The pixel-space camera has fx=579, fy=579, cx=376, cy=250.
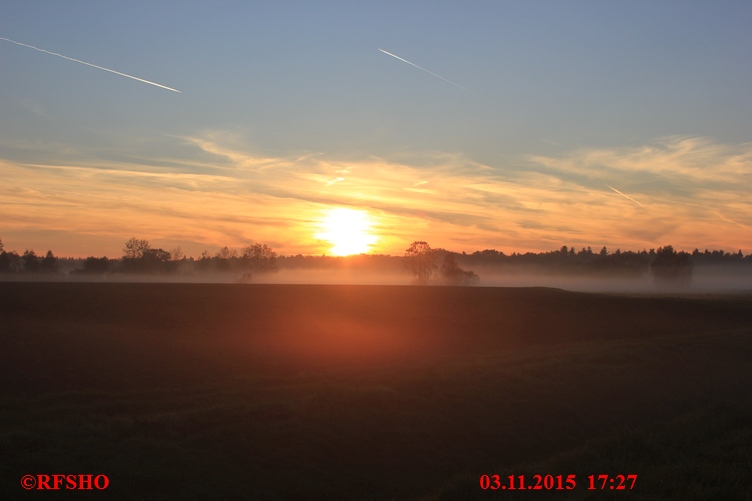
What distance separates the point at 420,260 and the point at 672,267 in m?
72.1

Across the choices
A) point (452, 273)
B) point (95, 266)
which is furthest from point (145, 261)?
point (452, 273)

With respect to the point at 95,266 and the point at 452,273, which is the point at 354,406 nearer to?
the point at 452,273

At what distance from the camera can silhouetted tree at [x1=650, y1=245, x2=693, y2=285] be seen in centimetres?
Answer: 14925

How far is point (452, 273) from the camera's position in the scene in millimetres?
126312

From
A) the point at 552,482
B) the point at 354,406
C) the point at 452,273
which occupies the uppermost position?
the point at 452,273

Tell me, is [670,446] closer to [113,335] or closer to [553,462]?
[553,462]

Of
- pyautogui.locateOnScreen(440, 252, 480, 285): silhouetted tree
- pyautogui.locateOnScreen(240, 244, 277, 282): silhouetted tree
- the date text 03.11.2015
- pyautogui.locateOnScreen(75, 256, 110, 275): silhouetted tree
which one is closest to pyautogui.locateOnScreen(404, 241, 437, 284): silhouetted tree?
pyautogui.locateOnScreen(440, 252, 480, 285): silhouetted tree

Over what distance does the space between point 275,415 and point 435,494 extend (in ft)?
19.1

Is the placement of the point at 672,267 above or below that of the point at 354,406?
above

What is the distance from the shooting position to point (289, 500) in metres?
13.5

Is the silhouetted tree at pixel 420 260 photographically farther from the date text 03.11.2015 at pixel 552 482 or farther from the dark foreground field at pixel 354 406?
the date text 03.11.2015 at pixel 552 482

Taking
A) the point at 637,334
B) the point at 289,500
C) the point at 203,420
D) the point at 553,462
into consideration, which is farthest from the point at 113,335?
the point at 637,334

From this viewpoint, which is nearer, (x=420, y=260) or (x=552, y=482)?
(x=552, y=482)

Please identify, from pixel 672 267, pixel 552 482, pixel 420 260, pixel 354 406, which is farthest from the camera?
pixel 672 267
